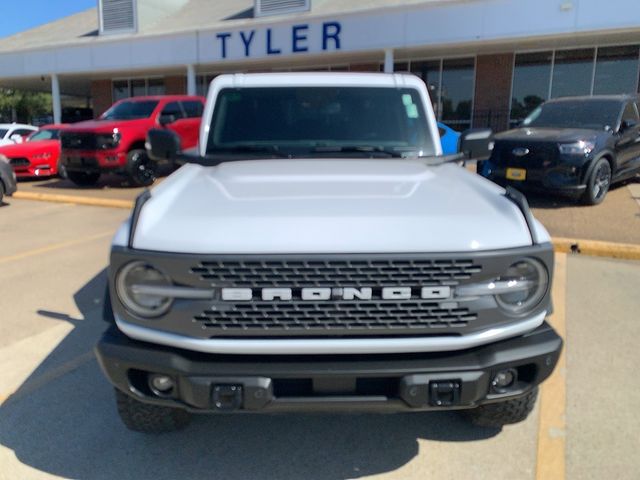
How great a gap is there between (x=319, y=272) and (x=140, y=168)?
1016cm

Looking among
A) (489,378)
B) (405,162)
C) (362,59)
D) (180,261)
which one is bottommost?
(489,378)

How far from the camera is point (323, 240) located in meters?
2.07

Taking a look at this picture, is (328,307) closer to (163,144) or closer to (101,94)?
(163,144)

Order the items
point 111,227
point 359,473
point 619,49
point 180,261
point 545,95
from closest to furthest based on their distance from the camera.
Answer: point 180,261 → point 359,473 → point 111,227 → point 619,49 → point 545,95

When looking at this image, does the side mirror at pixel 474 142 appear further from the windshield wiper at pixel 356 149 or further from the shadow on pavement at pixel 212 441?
the shadow on pavement at pixel 212 441

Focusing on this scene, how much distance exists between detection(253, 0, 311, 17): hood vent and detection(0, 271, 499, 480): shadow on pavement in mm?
18277

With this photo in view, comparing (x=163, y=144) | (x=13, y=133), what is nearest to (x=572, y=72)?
(x=163, y=144)

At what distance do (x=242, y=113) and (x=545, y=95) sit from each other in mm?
15749

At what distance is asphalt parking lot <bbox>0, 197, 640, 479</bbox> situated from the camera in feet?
8.31

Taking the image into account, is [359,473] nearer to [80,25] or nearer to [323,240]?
[323,240]

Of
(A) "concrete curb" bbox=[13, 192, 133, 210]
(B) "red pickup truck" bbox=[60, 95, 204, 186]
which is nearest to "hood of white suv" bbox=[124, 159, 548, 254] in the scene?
(A) "concrete curb" bbox=[13, 192, 133, 210]

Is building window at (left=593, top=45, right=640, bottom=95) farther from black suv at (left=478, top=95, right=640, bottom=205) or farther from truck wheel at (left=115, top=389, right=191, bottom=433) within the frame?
truck wheel at (left=115, top=389, right=191, bottom=433)

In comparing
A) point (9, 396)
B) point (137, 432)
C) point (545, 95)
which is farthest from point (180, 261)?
point (545, 95)

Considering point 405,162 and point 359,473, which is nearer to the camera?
point 359,473
